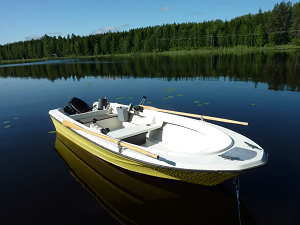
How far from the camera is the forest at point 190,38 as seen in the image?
6656 cm

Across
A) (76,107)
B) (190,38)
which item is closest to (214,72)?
(76,107)

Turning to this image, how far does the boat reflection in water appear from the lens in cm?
381

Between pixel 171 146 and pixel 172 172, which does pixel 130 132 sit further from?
pixel 172 172

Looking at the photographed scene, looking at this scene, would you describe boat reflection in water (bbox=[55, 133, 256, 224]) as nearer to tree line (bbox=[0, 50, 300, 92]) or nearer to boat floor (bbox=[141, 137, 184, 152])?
boat floor (bbox=[141, 137, 184, 152])

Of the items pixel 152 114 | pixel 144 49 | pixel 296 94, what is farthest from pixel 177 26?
pixel 152 114

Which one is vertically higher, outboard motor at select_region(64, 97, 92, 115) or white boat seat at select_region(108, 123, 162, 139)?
outboard motor at select_region(64, 97, 92, 115)

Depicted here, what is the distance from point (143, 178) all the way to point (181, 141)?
148cm

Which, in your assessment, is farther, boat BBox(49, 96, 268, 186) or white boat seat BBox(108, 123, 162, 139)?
white boat seat BBox(108, 123, 162, 139)

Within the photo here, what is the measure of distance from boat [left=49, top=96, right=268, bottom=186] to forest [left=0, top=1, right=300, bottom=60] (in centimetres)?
7003

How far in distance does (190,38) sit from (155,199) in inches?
3216

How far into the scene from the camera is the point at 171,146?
5.94 m

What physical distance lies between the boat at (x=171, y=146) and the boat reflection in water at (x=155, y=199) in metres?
0.35

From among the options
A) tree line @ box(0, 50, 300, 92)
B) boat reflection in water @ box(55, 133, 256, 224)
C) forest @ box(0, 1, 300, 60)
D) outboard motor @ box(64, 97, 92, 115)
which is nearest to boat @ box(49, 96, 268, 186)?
boat reflection in water @ box(55, 133, 256, 224)

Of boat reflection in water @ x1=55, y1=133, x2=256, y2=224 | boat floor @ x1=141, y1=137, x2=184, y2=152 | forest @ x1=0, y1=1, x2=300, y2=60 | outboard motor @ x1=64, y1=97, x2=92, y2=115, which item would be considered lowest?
boat reflection in water @ x1=55, y1=133, x2=256, y2=224
